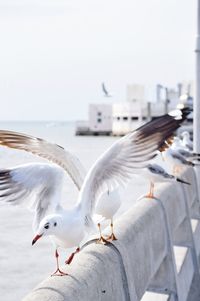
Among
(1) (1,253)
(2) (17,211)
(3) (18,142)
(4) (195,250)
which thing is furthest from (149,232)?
(2) (17,211)

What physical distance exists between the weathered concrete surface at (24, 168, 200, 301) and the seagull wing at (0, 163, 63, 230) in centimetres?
56

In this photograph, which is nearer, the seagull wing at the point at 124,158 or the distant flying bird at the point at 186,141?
the seagull wing at the point at 124,158

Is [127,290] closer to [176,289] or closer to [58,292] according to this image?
[58,292]

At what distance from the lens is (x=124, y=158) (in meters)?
5.41

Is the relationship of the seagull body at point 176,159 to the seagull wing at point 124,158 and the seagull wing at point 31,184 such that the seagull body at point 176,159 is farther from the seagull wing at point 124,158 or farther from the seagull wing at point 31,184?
the seagull wing at point 31,184

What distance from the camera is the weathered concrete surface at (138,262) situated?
411 centimetres

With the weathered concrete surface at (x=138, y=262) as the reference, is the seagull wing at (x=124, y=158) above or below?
above

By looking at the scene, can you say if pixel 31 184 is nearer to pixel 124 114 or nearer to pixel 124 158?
pixel 124 158

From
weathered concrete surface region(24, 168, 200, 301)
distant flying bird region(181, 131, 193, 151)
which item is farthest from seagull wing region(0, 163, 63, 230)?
distant flying bird region(181, 131, 193, 151)

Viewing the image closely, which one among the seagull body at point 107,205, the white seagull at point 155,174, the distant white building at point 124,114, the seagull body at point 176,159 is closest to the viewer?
the seagull body at point 107,205

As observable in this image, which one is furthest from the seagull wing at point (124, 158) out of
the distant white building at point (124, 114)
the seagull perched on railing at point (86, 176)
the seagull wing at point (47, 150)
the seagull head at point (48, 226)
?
the distant white building at point (124, 114)

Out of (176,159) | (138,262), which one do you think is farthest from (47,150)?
(176,159)

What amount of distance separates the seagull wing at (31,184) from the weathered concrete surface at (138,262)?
1.82 feet

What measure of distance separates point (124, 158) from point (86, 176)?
1.20 ft
